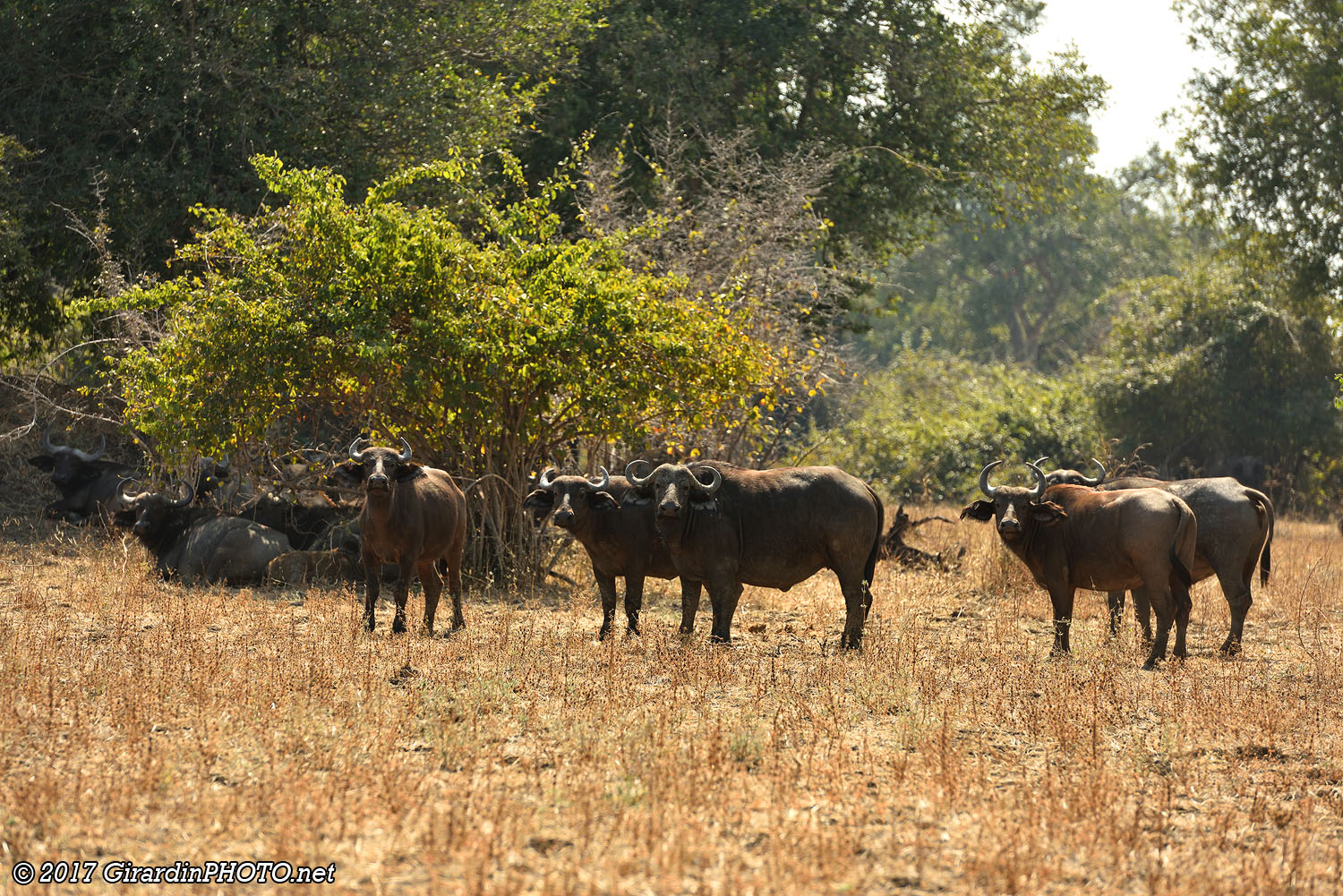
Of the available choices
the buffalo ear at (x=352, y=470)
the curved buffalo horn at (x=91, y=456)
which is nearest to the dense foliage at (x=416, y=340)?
the buffalo ear at (x=352, y=470)

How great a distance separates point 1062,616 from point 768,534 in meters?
2.54

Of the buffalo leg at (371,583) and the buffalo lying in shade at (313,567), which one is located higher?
the buffalo leg at (371,583)

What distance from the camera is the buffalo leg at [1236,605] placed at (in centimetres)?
1090

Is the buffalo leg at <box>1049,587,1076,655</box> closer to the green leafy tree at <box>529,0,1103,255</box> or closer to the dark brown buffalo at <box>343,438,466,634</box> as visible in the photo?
the dark brown buffalo at <box>343,438,466,634</box>

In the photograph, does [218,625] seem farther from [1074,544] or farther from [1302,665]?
[1302,665]

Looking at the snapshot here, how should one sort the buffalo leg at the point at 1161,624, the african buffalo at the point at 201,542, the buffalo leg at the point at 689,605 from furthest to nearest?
the african buffalo at the point at 201,542 → the buffalo leg at the point at 689,605 → the buffalo leg at the point at 1161,624

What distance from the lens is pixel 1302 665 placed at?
10445 mm

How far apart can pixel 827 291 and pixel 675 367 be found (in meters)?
8.06

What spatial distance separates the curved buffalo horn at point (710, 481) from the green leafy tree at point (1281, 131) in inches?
760

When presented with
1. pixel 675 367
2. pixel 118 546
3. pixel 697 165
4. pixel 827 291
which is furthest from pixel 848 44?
pixel 118 546

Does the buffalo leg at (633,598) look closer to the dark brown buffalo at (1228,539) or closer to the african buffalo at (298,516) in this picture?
the dark brown buffalo at (1228,539)

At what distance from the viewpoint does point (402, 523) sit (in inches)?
425

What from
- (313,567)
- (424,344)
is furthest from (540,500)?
(313,567)

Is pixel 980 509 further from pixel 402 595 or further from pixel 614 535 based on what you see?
pixel 402 595
